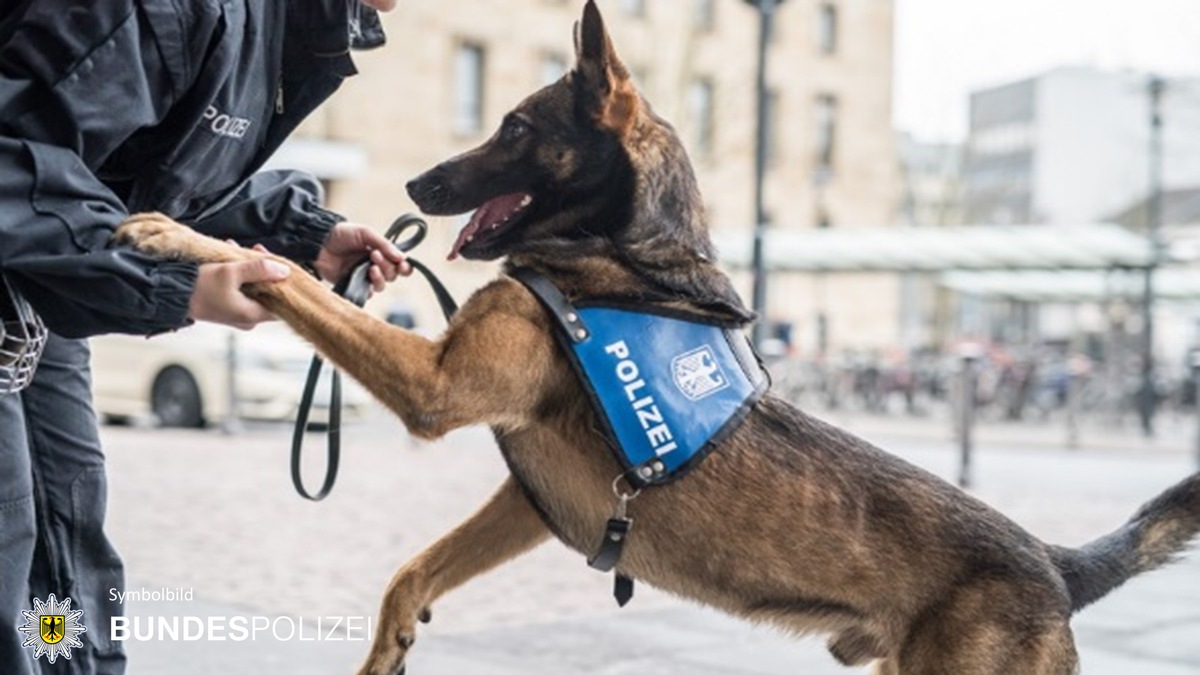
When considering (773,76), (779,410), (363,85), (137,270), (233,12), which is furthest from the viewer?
(773,76)

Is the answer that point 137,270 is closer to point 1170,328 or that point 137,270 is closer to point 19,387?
point 19,387

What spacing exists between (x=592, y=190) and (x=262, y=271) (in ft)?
2.57

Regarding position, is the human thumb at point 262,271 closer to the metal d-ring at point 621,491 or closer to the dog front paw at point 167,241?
the dog front paw at point 167,241

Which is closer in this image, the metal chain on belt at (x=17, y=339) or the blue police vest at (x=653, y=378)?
the metal chain on belt at (x=17, y=339)

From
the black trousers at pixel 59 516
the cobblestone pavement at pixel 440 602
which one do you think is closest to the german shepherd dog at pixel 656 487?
the black trousers at pixel 59 516

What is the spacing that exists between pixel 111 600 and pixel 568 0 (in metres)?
36.5

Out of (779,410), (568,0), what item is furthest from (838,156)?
(779,410)

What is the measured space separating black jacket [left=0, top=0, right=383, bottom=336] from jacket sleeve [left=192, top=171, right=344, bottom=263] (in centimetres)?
43

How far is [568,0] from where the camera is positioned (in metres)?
37.9

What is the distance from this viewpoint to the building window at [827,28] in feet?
153

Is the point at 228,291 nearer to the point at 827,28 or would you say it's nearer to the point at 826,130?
the point at 826,130

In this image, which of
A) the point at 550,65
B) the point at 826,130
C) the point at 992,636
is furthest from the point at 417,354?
the point at 826,130

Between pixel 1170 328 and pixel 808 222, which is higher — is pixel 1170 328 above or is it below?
below

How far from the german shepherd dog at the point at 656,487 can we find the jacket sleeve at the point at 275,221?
250 mm
